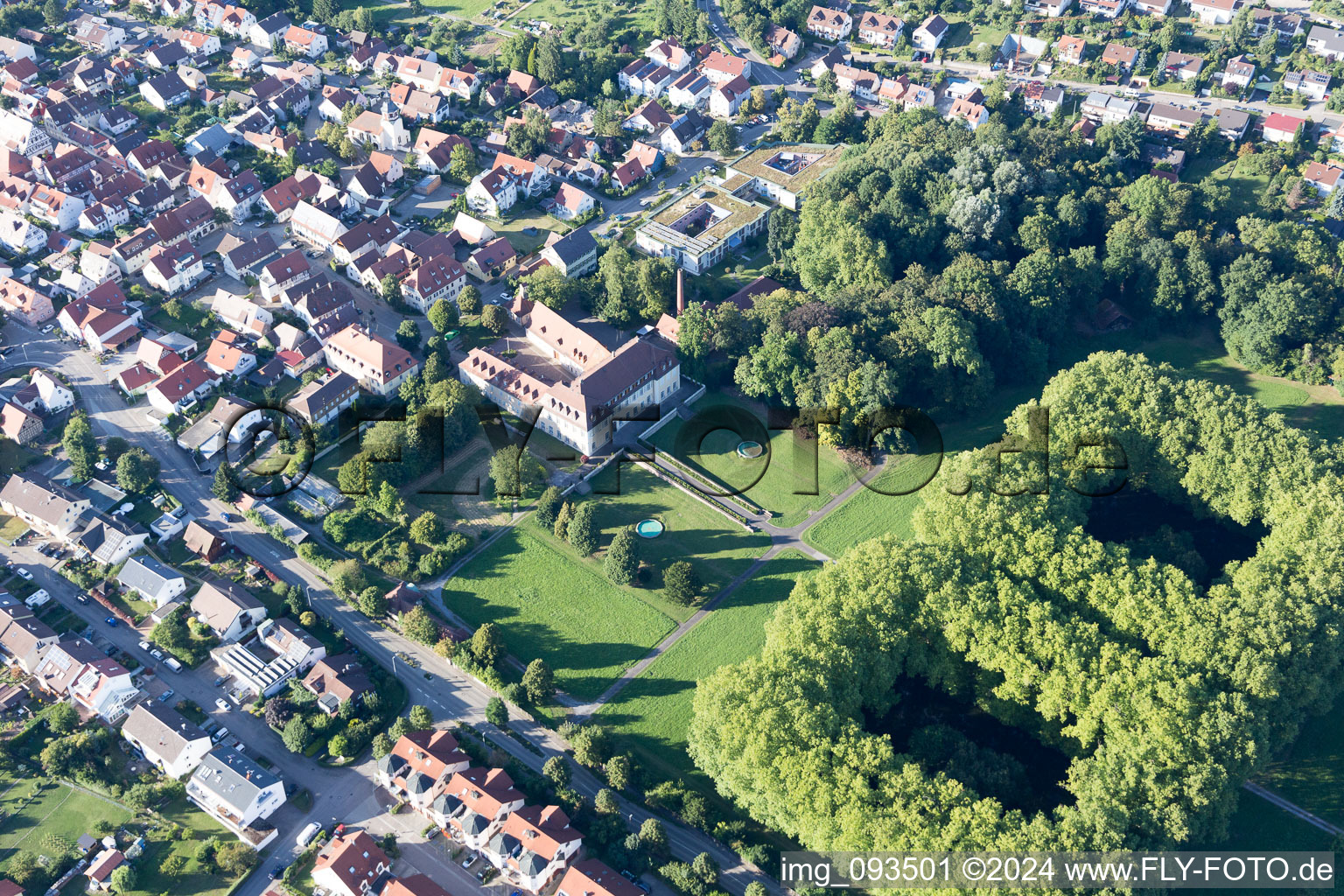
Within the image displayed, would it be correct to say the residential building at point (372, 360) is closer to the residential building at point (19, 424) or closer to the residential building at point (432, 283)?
the residential building at point (432, 283)

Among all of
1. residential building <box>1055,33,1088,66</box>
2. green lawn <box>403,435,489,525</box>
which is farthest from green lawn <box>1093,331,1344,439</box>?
green lawn <box>403,435,489,525</box>

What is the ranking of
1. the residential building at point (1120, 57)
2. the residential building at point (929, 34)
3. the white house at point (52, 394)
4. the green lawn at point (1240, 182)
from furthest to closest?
the residential building at point (929, 34)
the residential building at point (1120, 57)
the green lawn at point (1240, 182)
the white house at point (52, 394)

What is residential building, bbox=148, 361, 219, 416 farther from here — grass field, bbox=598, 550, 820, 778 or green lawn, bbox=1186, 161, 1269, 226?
green lawn, bbox=1186, 161, 1269, 226

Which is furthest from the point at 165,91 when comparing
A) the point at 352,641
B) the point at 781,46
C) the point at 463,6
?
the point at 352,641

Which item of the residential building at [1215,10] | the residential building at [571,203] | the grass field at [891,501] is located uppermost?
the residential building at [1215,10]

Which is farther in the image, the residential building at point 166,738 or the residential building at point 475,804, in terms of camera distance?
the residential building at point 166,738

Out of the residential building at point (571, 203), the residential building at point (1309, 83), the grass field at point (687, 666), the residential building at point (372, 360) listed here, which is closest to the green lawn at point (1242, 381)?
the grass field at point (687, 666)
